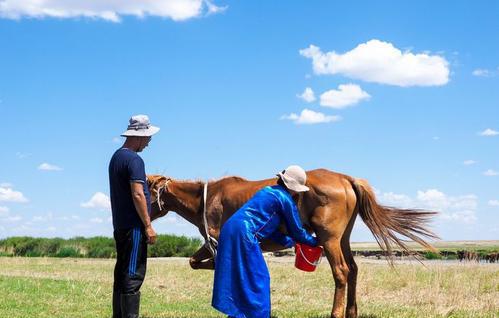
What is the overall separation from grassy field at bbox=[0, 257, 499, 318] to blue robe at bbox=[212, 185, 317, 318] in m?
3.28

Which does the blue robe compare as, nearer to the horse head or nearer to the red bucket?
the red bucket

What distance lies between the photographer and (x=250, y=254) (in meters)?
6.98

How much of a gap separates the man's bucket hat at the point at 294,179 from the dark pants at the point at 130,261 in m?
1.75

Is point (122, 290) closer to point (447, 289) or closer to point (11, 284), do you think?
point (11, 284)

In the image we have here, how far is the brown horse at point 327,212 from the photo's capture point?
9234 millimetres

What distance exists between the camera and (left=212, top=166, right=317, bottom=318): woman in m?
6.96

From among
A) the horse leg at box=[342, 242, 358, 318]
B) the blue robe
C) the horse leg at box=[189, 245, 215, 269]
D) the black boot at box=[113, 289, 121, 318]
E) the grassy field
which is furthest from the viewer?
the grassy field

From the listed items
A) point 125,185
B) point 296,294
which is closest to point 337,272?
point 125,185

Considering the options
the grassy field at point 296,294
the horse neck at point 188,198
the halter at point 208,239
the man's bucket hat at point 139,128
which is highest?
the man's bucket hat at point 139,128

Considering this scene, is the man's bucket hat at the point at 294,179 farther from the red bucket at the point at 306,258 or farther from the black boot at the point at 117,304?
the black boot at the point at 117,304

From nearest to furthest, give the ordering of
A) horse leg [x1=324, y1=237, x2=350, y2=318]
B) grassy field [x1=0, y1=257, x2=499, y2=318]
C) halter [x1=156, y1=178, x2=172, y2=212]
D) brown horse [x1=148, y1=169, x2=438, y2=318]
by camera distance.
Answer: horse leg [x1=324, y1=237, x2=350, y2=318] < brown horse [x1=148, y1=169, x2=438, y2=318] < grassy field [x1=0, y1=257, x2=499, y2=318] < halter [x1=156, y1=178, x2=172, y2=212]

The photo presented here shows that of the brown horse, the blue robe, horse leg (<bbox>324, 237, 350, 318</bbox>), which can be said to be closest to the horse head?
the brown horse

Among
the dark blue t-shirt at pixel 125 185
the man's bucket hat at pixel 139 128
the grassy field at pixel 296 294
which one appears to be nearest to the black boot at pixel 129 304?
the dark blue t-shirt at pixel 125 185

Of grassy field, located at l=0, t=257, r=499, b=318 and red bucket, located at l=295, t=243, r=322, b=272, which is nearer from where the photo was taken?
red bucket, located at l=295, t=243, r=322, b=272
